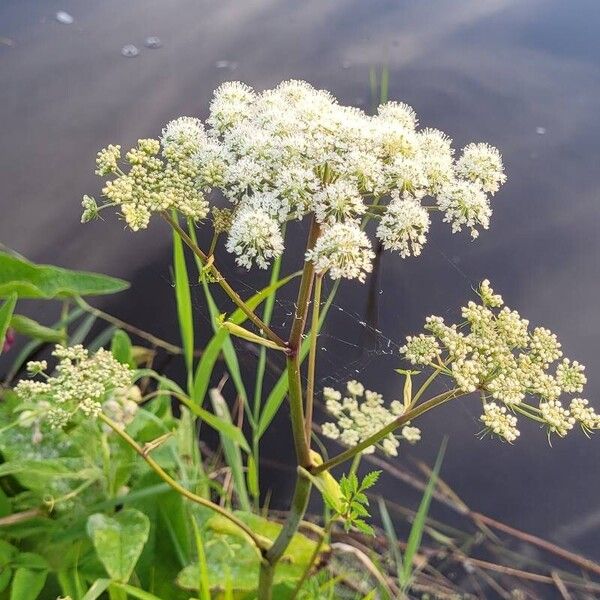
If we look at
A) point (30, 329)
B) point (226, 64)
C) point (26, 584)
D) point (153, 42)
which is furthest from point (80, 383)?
point (153, 42)

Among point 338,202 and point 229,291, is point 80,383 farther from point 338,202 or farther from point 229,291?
point 338,202

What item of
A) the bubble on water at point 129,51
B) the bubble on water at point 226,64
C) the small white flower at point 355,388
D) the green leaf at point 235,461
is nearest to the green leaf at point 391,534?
the green leaf at point 235,461

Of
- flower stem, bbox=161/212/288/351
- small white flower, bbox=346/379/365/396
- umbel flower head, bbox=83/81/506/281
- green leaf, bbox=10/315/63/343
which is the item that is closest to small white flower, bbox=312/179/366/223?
umbel flower head, bbox=83/81/506/281

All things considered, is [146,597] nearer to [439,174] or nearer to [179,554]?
[179,554]

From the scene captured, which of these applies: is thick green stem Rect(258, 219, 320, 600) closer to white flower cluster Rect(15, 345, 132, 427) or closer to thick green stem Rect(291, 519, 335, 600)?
thick green stem Rect(291, 519, 335, 600)

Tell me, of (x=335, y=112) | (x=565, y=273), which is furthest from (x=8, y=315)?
(x=565, y=273)

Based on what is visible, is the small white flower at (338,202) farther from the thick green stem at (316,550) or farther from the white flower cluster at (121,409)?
the white flower cluster at (121,409)
